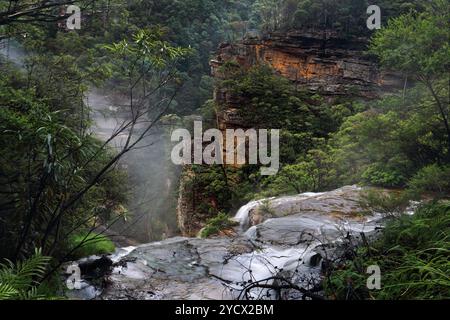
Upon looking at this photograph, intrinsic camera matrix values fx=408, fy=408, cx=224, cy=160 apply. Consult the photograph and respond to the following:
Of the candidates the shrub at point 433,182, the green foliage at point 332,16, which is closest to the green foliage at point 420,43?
the shrub at point 433,182

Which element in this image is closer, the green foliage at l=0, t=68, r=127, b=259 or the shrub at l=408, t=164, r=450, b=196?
the green foliage at l=0, t=68, r=127, b=259

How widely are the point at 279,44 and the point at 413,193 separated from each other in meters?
14.4

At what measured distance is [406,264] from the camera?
3242mm

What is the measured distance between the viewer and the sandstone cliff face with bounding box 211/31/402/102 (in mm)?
18844

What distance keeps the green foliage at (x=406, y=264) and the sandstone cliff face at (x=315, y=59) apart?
15358mm

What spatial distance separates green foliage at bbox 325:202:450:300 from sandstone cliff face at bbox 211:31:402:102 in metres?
15.4

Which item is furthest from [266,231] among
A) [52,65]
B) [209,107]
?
[209,107]

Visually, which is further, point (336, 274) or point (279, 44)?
point (279, 44)

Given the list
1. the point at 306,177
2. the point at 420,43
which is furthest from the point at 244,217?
the point at 420,43

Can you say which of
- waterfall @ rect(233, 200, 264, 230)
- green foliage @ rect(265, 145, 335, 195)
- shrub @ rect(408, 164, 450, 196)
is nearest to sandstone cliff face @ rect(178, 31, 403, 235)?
green foliage @ rect(265, 145, 335, 195)

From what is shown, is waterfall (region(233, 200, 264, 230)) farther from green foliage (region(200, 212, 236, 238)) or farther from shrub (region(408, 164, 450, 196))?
shrub (region(408, 164, 450, 196))
